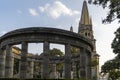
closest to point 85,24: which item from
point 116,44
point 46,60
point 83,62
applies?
point 83,62

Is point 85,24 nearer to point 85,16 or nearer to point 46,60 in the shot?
point 85,16

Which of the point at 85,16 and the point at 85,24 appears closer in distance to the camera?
the point at 85,16

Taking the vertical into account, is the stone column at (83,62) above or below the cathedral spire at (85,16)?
below

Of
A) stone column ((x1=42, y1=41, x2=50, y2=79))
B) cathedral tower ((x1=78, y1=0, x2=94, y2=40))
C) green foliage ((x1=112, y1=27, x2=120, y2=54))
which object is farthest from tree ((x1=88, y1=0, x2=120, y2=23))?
cathedral tower ((x1=78, y1=0, x2=94, y2=40))

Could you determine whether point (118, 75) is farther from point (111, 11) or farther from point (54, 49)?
point (54, 49)

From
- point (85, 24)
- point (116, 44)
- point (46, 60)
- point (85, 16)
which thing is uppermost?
point (85, 16)

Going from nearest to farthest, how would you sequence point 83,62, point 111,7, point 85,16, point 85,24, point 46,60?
point 111,7 < point 46,60 < point 83,62 < point 85,16 < point 85,24

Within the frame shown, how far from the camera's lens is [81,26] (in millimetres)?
116688

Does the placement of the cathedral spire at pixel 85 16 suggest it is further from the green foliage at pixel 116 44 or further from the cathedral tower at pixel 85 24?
the green foliage at pixel 116 44

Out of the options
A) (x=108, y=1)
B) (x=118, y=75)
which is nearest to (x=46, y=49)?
(x=118, y=75)

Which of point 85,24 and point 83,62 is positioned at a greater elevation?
point 85,24

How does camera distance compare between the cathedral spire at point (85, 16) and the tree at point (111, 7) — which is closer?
the tree at point (111, 7)

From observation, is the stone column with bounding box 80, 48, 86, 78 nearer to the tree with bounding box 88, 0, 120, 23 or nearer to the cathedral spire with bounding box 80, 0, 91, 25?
the tree with bounding box 88, 0, 120, 23

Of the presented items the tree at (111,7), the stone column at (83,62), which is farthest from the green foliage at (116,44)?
the stone column at (83,62)
